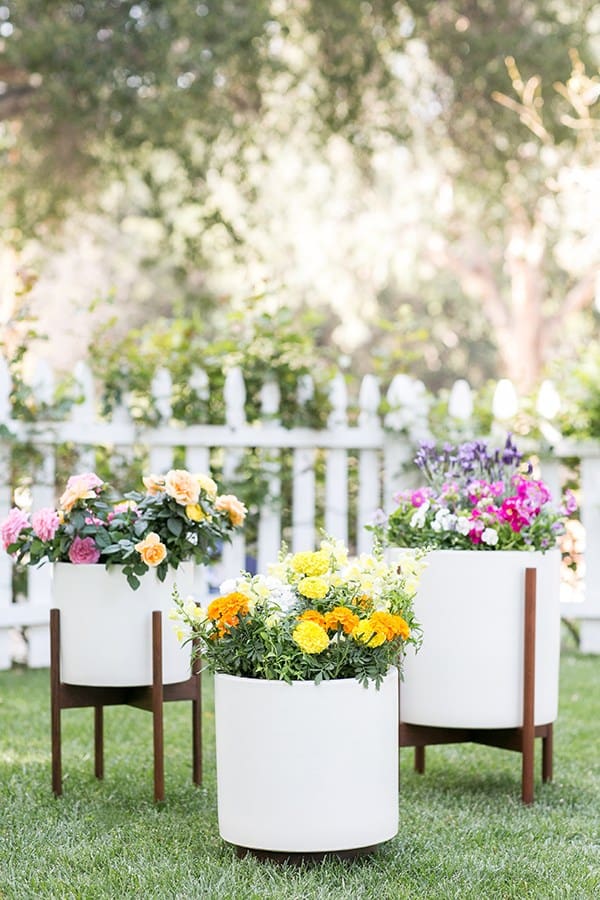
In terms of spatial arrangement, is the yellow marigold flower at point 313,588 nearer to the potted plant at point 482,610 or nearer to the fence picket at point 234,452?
the potted plant at point 482,610

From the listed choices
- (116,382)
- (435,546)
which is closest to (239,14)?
(116,382)

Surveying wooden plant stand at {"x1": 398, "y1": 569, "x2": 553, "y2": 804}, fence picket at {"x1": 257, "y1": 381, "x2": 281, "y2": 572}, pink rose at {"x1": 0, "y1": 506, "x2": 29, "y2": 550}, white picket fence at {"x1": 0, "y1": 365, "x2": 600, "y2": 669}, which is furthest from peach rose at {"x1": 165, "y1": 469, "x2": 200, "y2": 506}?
fence picket at {"x1": 257, "y1": 381, "x2": 281, "y2": 572}

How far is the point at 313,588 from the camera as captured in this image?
2691mm

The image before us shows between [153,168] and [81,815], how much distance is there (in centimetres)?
628

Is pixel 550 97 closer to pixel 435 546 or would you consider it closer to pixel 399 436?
pixel 399 436

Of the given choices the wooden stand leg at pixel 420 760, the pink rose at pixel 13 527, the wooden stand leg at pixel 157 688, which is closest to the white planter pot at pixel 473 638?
the wooden stand leg at pixel 420 760

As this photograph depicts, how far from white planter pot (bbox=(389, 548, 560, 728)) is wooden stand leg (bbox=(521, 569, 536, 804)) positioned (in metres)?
0.03

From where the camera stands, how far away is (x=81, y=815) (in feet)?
10.1

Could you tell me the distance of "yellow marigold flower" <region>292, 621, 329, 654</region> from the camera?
8.49 ft

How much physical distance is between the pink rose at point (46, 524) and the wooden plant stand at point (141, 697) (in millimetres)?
211

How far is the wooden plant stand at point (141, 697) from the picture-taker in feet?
10.5

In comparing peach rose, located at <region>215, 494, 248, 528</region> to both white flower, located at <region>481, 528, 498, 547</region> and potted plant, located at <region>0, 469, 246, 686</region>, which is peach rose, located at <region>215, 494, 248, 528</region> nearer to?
potted plant, located at <region>0, 469, 246, 686</region>

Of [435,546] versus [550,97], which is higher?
[550,97]

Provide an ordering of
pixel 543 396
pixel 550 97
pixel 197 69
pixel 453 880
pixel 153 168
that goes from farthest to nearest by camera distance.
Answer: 1. pixel 153 168
2. pixel 550 97
3. pixel 197 69
4. pixel 543 396
5. pixel 453 880
